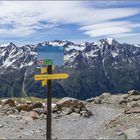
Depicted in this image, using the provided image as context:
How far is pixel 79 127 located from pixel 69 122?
6.17 feet

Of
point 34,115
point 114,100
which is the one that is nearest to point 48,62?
point 34,115

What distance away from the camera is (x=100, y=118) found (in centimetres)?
3494

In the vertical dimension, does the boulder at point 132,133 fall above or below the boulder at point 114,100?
above

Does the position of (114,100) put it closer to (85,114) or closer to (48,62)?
(85,114)

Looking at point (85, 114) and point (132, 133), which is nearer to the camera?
point (132, 133)

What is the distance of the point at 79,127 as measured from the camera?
29.6 meters

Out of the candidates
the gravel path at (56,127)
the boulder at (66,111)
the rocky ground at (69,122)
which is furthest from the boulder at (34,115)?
the boulder at (66,111)

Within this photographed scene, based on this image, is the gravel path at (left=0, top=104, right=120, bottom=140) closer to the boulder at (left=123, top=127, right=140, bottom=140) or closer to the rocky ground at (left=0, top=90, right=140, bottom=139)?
the rocky ground at (left=0, top=90, right=140, bottom=139)

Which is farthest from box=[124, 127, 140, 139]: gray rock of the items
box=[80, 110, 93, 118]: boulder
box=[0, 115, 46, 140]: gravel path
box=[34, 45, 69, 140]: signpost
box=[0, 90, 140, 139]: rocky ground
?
box=[80, 110, 93, 118]: boulder

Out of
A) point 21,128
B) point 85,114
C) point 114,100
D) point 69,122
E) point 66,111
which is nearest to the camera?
point 21,128

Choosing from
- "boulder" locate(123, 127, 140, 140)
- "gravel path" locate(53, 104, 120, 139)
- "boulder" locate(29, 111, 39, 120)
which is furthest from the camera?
"boulder" locate(29, 111, 39, 120)

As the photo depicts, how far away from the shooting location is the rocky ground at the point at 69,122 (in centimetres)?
2498

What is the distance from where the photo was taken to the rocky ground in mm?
24984

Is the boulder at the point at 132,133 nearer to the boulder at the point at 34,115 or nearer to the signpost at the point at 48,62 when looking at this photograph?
the signpost at the point at 48,62
